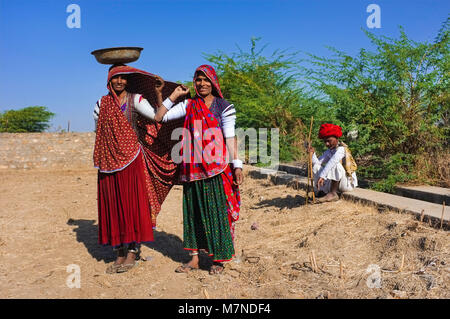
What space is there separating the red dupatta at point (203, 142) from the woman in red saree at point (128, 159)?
0.39 m

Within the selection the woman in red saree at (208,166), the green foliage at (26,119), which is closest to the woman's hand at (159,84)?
the woman in red saree at (208,166)

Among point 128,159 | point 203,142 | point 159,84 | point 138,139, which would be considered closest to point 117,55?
point 159,84

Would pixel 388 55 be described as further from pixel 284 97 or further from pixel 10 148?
pixel 10 148

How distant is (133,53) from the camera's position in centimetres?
371

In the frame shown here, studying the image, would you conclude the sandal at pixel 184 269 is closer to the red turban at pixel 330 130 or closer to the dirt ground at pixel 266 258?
the dirt ground at pixel 266 258

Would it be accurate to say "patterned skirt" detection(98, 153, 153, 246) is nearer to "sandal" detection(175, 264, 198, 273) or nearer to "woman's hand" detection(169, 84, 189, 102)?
"sandal" detection(175, 264, 198, 273)

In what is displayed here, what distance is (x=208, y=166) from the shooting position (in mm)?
3596

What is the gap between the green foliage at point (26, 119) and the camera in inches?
1115

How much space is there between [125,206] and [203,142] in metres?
1.00

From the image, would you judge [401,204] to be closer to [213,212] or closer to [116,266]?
[213,212]

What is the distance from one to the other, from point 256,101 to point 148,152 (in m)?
7.76

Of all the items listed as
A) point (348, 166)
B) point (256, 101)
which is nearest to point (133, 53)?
point (348, 166)

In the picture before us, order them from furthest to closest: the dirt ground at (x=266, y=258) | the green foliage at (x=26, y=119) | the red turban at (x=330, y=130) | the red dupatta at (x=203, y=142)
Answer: the green foliage at (x=26, y=119), the red turban at (x=330, y=130), the red dupatta at (x=203, y=142), the dirt ground at (x=266, y=258)

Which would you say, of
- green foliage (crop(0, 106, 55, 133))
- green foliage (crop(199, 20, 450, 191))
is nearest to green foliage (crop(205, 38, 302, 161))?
green foliage (crop(199, 20, 450, 191))
